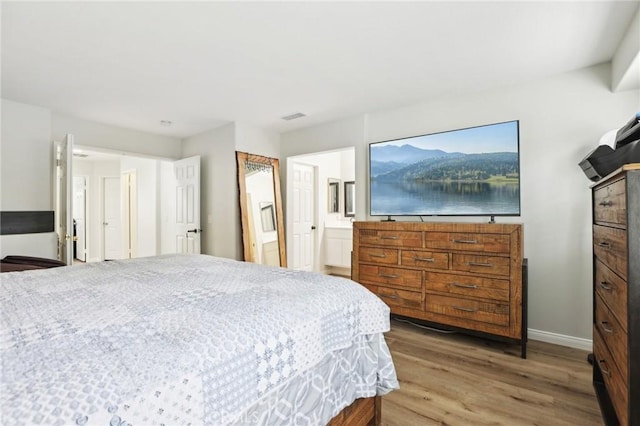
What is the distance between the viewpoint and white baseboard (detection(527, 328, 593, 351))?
271 centimetres

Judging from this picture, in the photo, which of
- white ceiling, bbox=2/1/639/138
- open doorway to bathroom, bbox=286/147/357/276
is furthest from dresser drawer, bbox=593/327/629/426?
open doorway to bathroom, bbox=286/147/357/276

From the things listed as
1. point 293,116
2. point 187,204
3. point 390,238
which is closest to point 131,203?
point 187,204

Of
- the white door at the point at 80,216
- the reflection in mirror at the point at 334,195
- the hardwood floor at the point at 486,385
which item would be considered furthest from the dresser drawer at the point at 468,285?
the white door at the point at 80,216

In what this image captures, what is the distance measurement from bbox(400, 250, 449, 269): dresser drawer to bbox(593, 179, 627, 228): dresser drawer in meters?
1.19

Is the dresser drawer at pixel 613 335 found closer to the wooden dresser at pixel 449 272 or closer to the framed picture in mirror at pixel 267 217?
the wooden dresser at pixel 449 272

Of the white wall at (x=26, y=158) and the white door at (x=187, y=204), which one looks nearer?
the white wall at (x=26, y=158)

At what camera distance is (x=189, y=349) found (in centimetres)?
89

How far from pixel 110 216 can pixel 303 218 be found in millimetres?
4945

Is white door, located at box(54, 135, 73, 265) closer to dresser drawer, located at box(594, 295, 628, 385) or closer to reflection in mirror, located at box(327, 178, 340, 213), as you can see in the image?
reflection in mirror, located at box(327, 178, 340, 213)

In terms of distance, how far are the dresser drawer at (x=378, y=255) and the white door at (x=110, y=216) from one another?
20.8 ft

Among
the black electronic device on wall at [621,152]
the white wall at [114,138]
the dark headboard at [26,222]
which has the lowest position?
the dark headboard at [26,222]

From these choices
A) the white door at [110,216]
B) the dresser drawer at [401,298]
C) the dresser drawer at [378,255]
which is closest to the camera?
the dresser drawer at [401,298]

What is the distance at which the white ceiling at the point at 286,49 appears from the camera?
196 centimetres

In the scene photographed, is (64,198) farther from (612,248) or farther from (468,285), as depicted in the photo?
(612,248)
